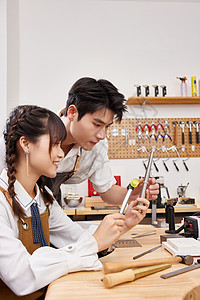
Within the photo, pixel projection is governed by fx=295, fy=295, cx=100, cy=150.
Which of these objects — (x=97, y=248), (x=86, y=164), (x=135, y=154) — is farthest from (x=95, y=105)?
(x=135, y=154)

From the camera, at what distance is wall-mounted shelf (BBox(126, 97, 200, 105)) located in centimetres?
349

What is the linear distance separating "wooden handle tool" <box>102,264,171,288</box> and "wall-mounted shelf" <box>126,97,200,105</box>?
2.75 metres

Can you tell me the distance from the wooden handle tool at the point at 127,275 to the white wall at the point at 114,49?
2680mm

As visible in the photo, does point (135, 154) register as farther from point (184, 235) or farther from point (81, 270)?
point (81, 270)

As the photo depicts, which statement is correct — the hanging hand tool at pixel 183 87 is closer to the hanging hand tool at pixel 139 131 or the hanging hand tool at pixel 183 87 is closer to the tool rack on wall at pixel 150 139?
the tool rack on wall at pixel 150 139

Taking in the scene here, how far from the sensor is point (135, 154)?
12.1ft

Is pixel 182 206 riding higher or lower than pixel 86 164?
lower

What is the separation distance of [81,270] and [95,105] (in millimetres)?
778

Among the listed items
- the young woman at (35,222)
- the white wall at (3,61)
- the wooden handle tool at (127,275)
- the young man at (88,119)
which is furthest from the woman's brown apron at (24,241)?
the white wall at (3,61)

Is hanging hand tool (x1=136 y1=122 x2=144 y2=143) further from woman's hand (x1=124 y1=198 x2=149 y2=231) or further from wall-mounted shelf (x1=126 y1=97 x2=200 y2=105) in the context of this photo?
woman's hand (x1=124 y1=198 x2=149 y2=231)

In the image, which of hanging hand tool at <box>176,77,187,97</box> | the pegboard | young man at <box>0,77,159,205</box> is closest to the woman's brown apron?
young man at <box>0,77,159,205</box>

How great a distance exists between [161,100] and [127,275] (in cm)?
294

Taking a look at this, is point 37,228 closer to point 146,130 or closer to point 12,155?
point 12,155

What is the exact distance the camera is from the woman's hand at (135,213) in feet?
3.86
